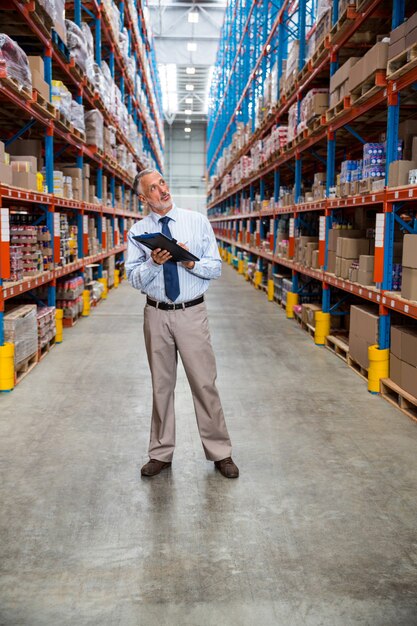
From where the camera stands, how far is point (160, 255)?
319 cm

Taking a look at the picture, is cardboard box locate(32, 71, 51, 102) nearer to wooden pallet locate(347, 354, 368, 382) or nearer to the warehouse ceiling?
wooden pallet locate(347, 354, 368, 382)

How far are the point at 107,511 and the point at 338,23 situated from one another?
19.0 ft

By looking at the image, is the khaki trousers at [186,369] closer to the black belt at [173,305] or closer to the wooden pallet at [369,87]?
the black belt at [173,305]

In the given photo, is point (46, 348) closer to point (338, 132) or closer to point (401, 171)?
point (401, 171)

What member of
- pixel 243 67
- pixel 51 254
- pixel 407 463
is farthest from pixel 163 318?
pixel 243 67

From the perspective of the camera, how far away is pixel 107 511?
3225mm

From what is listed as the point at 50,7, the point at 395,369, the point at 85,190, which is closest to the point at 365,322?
the point at 395,369

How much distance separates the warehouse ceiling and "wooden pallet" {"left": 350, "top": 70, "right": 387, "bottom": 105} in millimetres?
24269

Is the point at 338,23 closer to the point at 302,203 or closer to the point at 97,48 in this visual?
the point at 302,203

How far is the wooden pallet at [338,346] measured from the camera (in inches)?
267

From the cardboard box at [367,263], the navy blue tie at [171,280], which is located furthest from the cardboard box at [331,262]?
the navy blue tie at [171,280]

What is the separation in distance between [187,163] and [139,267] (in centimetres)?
4474

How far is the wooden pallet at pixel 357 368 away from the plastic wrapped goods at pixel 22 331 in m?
3.29

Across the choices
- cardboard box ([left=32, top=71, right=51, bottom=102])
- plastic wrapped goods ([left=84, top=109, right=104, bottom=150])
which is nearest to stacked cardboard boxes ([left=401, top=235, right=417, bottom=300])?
cardboard box ([left=32, top=71, right=51, bottom=102])
